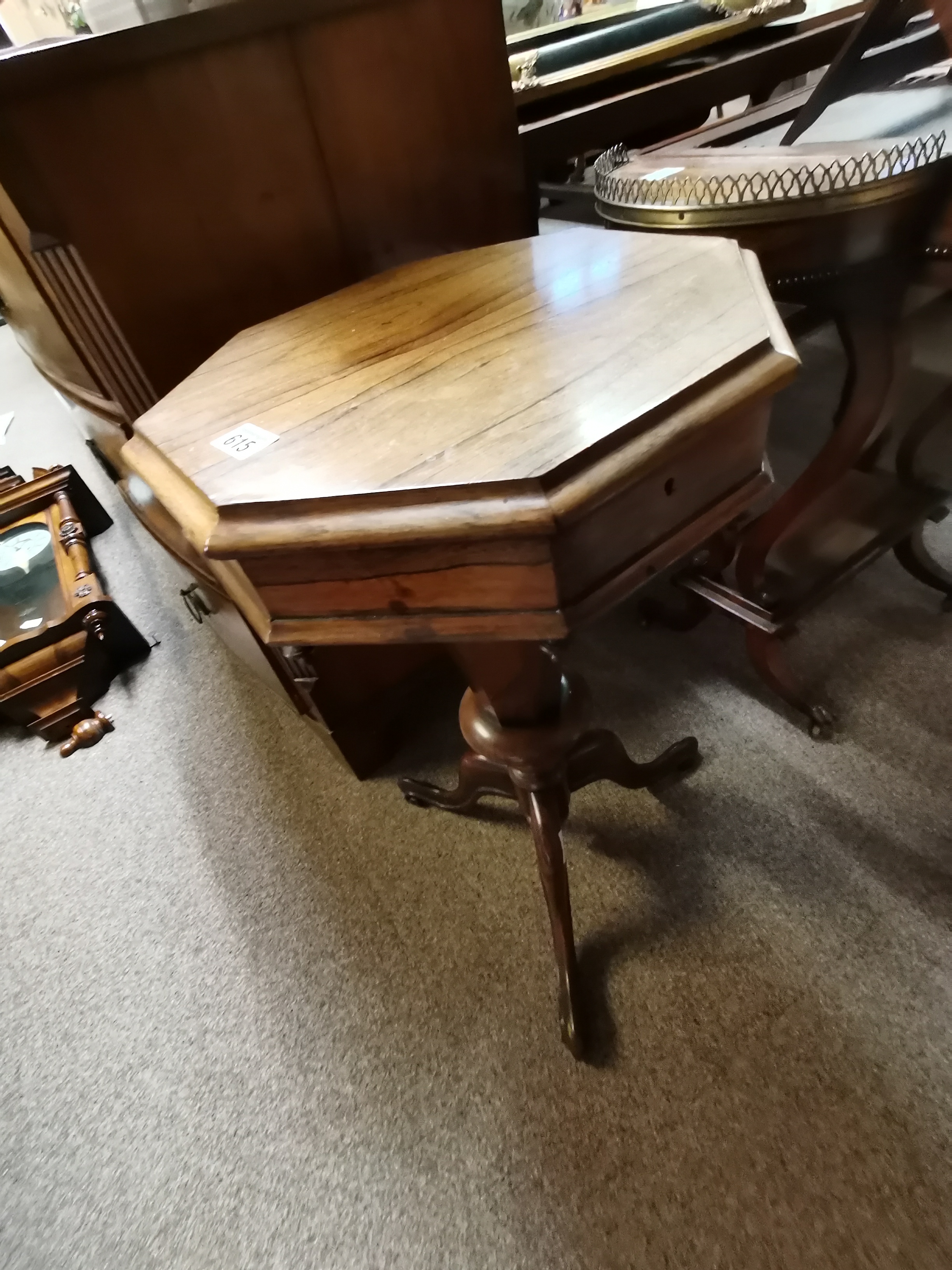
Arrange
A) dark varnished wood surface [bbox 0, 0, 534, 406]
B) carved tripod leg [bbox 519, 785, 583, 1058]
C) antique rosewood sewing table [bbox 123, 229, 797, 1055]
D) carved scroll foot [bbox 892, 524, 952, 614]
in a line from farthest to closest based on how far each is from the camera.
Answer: carved scroll foot [bbox 892, 524, 952, 614] → carved tripod leg [bbox 519, 785, 583, 1058] → dark varnished wood surface [bbox 0, 0, 534, 406] → antique rosewood sewing table [bbox 123, 229, 797, 1055]

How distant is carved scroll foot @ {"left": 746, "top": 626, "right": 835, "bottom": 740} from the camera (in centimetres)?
112

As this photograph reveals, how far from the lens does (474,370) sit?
569mm

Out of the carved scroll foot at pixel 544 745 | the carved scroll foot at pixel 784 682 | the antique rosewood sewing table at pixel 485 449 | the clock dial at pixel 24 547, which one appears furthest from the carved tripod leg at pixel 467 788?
the clock dial at pixel 24 547

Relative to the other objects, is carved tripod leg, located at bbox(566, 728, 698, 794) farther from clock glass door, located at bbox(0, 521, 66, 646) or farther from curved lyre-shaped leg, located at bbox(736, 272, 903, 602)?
clock glass door, located at bbox(0, 521, 66, 646)

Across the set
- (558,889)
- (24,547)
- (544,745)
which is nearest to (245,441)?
(544,745)

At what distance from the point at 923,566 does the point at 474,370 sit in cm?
101

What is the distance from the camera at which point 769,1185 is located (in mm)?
770

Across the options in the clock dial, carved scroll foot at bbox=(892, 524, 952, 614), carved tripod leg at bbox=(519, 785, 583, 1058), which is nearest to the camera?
carved tripod leg at bbox=(519, 785, 583, 1058)

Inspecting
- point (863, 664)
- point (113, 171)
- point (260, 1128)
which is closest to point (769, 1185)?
point (260, 1128)

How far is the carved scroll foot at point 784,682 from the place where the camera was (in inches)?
44.1

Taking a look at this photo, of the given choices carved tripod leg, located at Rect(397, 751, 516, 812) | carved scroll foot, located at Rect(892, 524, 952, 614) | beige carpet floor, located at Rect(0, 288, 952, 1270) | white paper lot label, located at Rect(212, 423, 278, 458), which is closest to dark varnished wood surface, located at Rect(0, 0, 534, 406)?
white paper lot label, located at Rect(212, 423, 278, 458)

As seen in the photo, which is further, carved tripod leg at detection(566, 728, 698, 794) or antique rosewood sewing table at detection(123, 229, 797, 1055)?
carved tripod leg at detection(566, 728, 698, 794)

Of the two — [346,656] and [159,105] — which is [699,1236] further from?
[159,105]

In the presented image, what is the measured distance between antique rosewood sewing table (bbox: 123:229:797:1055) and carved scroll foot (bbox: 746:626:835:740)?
1.81 feet
